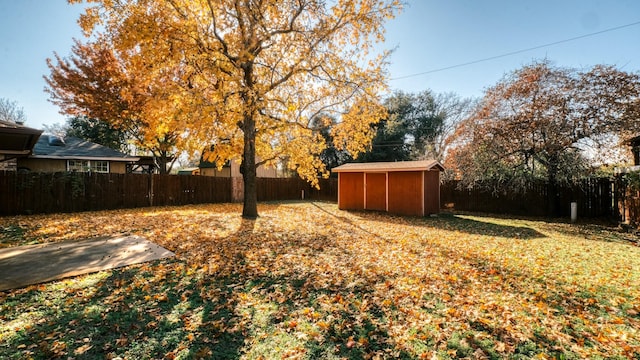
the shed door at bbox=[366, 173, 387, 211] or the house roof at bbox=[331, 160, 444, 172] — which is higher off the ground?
the house roof at bbox=[331, 160, 444, 172]

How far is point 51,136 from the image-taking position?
617 inches

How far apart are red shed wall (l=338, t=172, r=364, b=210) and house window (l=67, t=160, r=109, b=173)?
13.1m

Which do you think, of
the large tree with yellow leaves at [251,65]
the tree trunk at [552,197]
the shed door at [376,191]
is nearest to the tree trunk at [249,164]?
the large tree with yellow leaves at [251,65]

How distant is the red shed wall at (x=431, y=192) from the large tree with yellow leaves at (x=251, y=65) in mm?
4176

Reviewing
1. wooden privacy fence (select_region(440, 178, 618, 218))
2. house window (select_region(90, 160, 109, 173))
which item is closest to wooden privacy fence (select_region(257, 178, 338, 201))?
wooden privacy fence (select_region(440, 178, 618, 218))

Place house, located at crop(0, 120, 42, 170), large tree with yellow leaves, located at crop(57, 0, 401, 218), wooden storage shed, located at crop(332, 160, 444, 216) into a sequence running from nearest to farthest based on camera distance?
1. house, located at crop(0, 120, 42, 170)
2. large tree with yellow leaves, located at crop(57, 0, 401, 218)
3. wooden storage shed, located at crop(332, 160, 444, 216)

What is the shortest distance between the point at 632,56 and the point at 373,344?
1376cm

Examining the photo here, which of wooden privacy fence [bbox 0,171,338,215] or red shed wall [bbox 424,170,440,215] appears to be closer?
wooden privacy fence [bbox 0,171,338,215]

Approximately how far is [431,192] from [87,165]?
1787 cm

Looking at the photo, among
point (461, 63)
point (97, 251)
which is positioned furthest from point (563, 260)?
point (461, 63)

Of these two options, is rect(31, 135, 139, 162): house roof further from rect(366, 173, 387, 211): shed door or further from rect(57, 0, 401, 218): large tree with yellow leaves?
rect(366, 173, 387, 211): shed door

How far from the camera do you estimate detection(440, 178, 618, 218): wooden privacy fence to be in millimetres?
11539

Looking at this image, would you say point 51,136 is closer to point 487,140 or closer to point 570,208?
point 487,140

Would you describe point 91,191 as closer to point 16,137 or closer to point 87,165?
point 87,165
